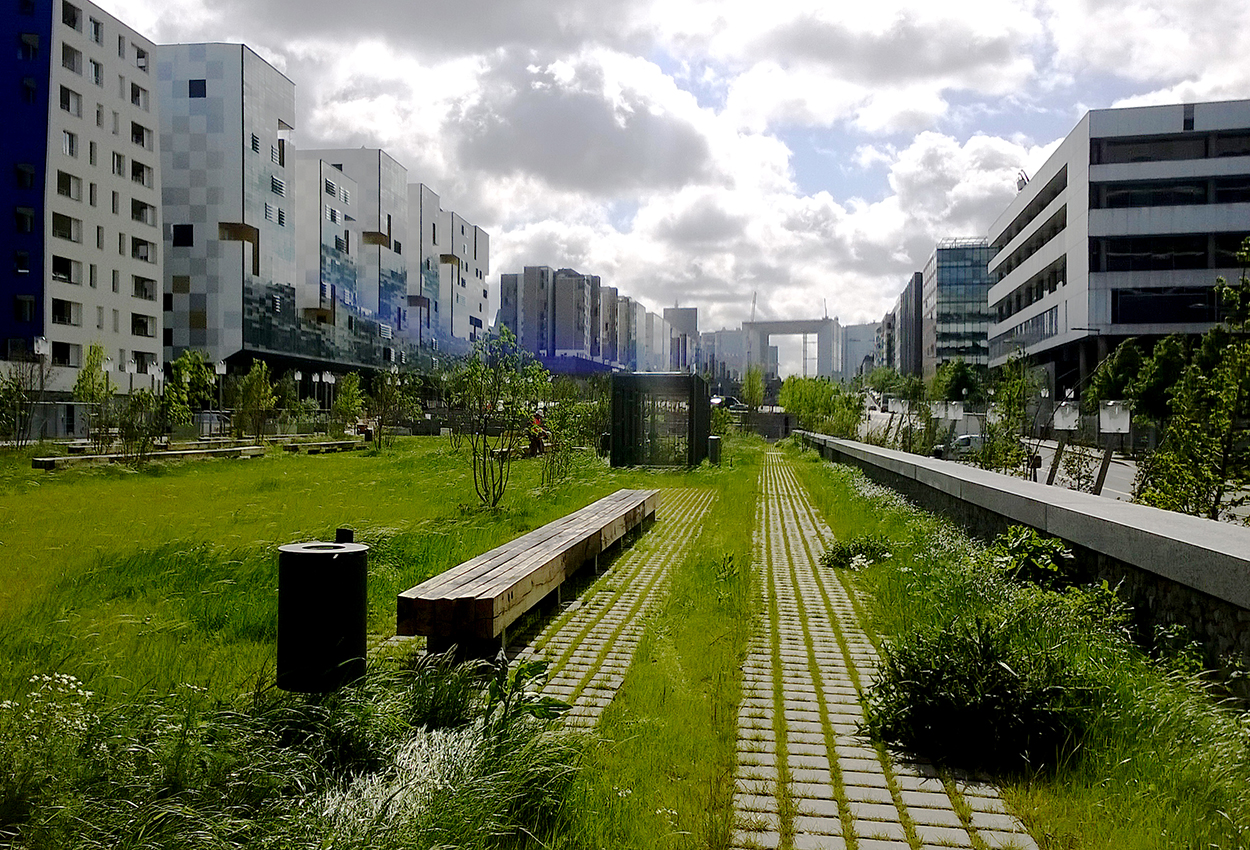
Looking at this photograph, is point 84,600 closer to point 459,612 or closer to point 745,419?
point 459,612

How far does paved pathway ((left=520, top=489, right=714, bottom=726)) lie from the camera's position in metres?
5.11

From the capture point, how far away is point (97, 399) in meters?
31.3

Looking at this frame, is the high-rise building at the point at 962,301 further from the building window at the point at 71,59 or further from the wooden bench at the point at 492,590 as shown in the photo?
the wooden bench at the point at 492,590

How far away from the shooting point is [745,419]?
54406 mm

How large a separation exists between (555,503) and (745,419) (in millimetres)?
41389

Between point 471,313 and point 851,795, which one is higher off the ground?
point 471,313

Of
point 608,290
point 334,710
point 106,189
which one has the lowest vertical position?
point 334,710

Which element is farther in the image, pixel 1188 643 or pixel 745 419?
pixel 745 419

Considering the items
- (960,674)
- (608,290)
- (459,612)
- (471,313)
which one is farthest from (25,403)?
(608,290)

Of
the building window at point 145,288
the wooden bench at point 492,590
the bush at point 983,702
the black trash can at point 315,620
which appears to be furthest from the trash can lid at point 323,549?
the building window at point 145,288

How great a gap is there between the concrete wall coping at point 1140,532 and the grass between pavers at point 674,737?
2.13 metres

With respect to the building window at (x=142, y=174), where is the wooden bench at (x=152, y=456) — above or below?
below

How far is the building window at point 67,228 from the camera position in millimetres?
44875

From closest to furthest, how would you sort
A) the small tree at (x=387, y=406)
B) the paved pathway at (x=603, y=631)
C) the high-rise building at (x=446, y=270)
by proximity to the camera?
the paved pathway at (x=603, y=631) → the small tree at (x=387, y=406) → the high-rise building at (x=446, y=270)
